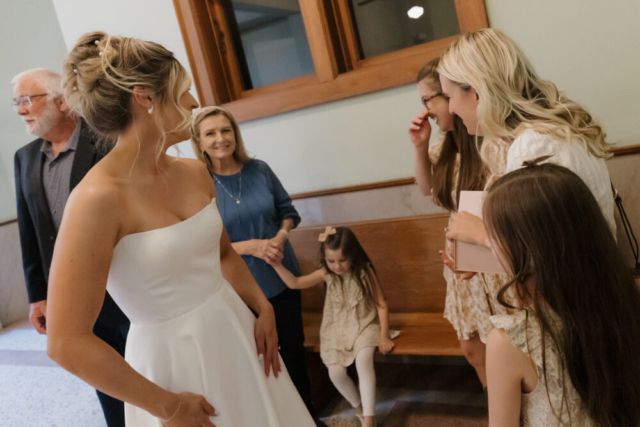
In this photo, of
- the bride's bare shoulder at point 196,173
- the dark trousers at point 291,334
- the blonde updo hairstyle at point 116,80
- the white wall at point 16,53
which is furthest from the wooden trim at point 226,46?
the white wall at point 16,53

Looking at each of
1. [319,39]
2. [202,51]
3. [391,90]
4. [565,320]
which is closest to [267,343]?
[565,320]

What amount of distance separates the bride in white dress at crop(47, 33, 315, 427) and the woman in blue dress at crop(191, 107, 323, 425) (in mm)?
1178

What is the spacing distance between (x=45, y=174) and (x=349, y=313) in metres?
1.67

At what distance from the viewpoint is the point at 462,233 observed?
1.72 m

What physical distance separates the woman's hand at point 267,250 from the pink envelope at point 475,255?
1.15m

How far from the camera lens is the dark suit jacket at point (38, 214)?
2.45 metres

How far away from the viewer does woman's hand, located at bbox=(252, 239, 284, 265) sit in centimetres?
268

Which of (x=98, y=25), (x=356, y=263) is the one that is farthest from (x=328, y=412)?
(x=98, y=25)

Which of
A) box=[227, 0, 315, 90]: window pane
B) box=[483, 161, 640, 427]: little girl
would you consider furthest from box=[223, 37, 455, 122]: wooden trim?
box=[483, 161, 640, 427]: little girl

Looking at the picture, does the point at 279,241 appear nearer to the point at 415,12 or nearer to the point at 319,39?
the point at 319,39

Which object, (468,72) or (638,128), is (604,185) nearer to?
(468,72)

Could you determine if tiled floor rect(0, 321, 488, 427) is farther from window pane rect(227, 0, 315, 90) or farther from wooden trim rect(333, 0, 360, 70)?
window pane rect(227, 0, 315, 90)

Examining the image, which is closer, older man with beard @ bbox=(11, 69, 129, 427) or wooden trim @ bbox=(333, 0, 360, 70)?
older man with beard @ bbox=(11, 69, 129, 427)

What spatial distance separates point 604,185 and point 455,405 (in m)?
1.67
